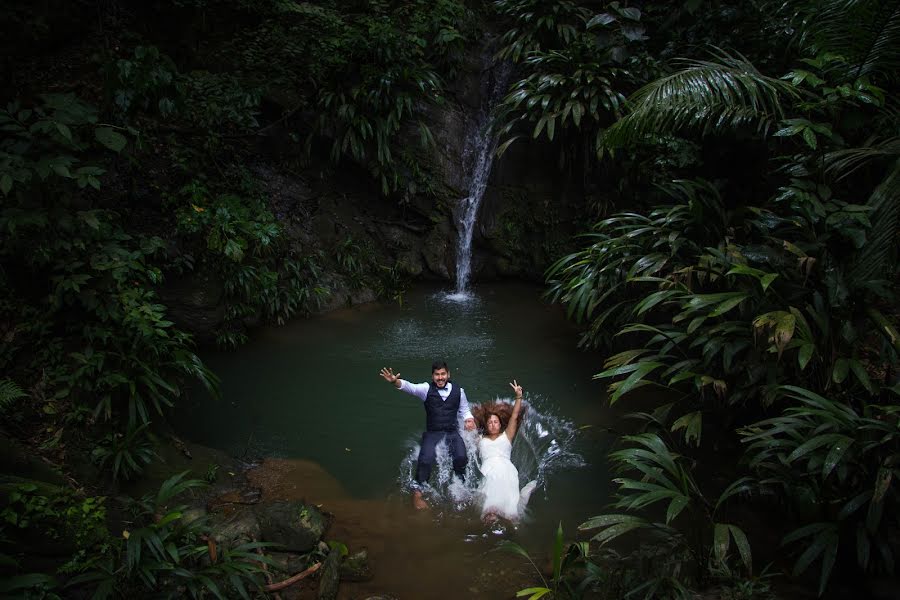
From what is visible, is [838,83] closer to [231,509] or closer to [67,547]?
[231,509]

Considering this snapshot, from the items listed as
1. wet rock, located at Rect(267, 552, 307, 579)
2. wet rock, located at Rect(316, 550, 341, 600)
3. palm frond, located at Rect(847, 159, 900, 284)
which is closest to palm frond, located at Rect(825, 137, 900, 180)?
palm frond, located at Rect(847, 159, 900, 284)

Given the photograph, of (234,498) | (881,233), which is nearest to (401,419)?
(234,498)

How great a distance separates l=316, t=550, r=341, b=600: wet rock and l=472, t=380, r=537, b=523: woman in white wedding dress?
125 centimetres

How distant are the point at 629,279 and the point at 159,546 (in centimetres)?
407

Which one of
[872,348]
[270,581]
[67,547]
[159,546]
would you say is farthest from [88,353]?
[872,348]

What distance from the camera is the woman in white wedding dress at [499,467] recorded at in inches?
168

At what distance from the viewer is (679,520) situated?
409 centimetres

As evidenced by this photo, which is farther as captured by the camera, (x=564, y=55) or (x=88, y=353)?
(x=564, y=55)

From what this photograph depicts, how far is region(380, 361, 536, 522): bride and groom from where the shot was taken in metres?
4.32

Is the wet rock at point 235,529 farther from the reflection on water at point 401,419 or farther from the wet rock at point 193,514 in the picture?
the reflection on water at point 401,419

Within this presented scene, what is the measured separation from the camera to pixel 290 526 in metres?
3.74

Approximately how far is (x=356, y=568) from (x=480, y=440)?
1625mm

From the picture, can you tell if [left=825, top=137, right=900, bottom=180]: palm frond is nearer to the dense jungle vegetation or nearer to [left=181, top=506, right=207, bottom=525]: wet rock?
the dense jungle vegetation

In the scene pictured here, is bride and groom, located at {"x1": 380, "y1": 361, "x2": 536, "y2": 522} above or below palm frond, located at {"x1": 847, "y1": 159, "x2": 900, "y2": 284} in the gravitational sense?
below
